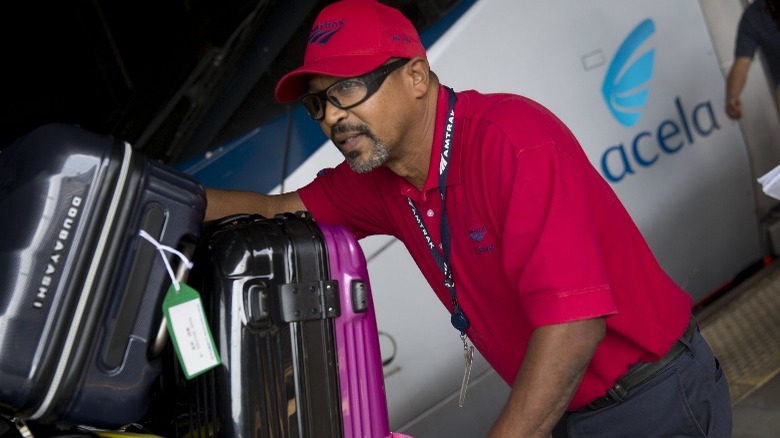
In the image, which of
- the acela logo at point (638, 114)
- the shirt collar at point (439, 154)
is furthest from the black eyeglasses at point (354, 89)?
the acela logo at point (638, 114)

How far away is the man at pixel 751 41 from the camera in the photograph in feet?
13.9

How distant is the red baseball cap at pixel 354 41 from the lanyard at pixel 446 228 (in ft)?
0.50

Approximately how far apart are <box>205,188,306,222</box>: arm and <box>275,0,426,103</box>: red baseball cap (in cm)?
34

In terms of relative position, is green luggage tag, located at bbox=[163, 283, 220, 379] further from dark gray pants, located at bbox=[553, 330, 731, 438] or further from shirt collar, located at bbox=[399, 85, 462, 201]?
dark gray pants, located at bbox=[553, 330, 731, 438]

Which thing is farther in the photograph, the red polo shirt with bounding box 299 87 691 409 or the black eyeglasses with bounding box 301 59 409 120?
the black eyeglasses with bounding box 301 59 409 120

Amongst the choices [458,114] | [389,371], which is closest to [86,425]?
[458,114]

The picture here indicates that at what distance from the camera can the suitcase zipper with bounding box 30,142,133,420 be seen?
1512 mm

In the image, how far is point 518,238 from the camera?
1.67 m

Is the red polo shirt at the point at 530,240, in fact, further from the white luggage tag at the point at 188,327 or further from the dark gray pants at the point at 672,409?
the white luggage tag at the point at 188,327

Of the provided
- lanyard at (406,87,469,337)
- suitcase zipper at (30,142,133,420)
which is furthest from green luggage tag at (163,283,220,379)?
lanyard at (406,87,469,337)

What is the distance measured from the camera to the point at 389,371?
3139 millimetres

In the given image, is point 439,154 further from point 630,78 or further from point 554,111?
point 630,78

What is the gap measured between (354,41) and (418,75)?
0.16 metres

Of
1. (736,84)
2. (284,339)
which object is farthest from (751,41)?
(284,339)
